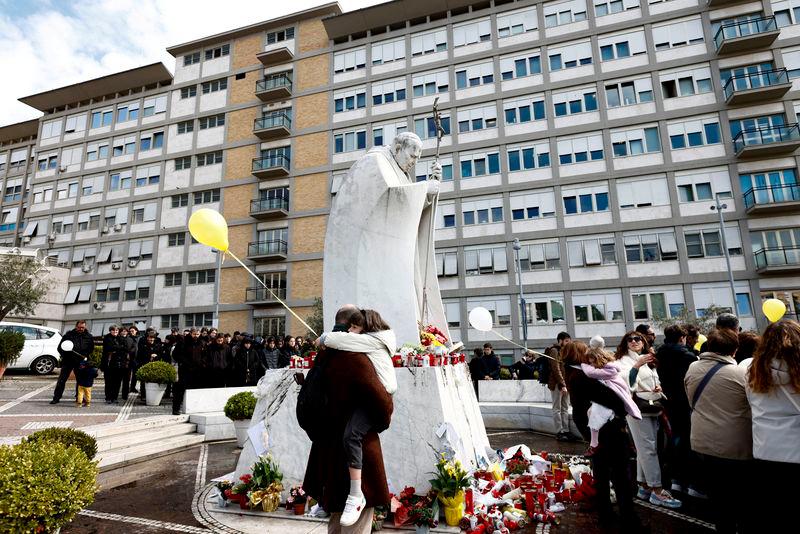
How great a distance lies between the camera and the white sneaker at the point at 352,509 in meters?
2.79

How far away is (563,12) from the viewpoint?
29609 millimetres

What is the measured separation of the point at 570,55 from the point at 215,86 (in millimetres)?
26886

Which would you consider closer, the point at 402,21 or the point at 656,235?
the point at 656,235

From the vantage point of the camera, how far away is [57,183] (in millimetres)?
41312

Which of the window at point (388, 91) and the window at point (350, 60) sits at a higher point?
the window at point (350, 60)

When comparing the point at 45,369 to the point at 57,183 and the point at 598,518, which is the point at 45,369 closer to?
the point at 598,518

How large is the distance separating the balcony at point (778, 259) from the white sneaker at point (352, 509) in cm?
2770

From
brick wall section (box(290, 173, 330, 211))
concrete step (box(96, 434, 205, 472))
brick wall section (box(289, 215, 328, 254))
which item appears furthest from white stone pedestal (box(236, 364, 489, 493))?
brick wall section (box(290, 173, 330, 211))

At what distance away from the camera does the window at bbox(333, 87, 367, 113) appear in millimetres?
33250

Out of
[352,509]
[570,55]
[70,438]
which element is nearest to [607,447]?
[352,509]

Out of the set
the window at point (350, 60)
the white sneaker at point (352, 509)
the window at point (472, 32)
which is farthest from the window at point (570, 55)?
the white sneaker at point (352, 509)

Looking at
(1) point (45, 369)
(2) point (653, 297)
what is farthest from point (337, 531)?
(2) point (653, 297)

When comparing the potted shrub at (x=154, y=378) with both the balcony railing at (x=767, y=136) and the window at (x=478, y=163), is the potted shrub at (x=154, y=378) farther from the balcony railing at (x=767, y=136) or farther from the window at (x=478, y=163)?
the balcony railing at (x=767, y=136)

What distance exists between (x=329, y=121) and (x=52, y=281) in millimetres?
24248
